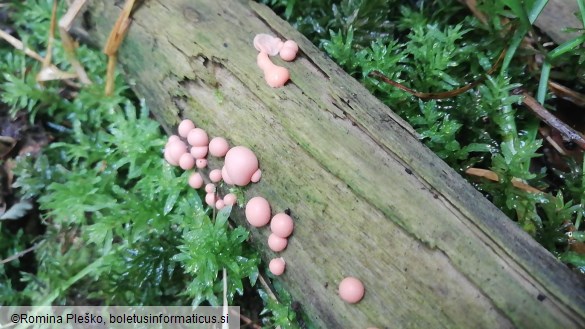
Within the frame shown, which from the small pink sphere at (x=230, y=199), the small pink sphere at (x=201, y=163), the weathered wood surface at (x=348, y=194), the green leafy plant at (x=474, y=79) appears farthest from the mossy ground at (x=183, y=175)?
the weathered wood surface at (x=348, y=194)

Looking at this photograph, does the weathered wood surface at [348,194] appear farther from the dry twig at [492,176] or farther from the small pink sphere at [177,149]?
the dry twig at [492,176]

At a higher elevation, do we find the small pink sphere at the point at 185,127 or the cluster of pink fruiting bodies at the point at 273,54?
the cluster of pink fruiting bodies at the point at 273,54

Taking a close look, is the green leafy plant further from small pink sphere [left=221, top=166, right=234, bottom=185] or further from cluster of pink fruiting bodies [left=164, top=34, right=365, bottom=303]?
small pink sphere [left=221, top=166, right=234, bottom=185]

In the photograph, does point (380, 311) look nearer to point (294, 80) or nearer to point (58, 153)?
point (294, 80)

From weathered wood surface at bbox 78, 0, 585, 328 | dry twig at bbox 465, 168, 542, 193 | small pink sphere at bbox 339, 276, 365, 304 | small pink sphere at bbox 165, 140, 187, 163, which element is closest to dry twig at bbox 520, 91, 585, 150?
dry twig at bbox 465, 168, 542, 193

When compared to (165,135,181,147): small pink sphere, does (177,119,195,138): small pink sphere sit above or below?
above

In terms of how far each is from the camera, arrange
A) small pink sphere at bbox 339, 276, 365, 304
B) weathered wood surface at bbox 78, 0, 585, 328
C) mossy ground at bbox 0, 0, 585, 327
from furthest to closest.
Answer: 1. mossy ground at bbox 0, 0, 585, 327
2. small pink sphere at bbox 339, 276, 365, 304
3. weathered wood surface at bbox 78, 0, 585, 328

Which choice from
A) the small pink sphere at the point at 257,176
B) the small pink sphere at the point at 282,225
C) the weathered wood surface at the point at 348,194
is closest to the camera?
the weathered wood surface at the point at 348,194

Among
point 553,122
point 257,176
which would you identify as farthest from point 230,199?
point 553,122
